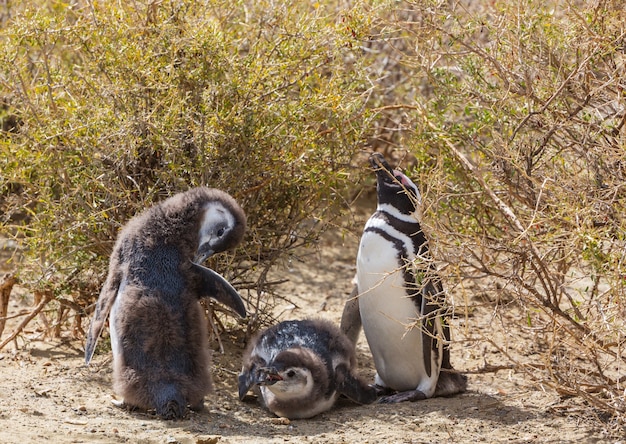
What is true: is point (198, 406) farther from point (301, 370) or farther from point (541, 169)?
point (541, 169)

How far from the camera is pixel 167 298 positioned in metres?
4.55

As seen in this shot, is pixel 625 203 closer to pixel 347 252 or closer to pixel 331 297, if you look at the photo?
pixel 331 297

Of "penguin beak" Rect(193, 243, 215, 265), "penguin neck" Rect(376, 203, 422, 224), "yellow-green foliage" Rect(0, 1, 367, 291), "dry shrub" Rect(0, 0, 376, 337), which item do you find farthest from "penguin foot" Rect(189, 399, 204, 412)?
"penguin neck" Rect(376, 203, 422, 224)

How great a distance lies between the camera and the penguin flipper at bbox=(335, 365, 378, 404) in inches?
198

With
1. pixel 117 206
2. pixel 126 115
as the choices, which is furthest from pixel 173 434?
pixel 126 115

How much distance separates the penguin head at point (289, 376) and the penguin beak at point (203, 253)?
0.61m

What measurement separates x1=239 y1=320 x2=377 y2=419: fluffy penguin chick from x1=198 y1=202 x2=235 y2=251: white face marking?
674 millimetres

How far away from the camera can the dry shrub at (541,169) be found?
169 inches

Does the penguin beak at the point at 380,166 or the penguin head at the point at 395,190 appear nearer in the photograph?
the penguin beak at the point at 380,166

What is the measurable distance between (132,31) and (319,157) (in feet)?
4.04

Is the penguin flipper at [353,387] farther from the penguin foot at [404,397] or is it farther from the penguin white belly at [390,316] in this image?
the penguin white belly at [390,316]

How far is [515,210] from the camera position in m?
5.17

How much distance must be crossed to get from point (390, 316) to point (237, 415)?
100cm

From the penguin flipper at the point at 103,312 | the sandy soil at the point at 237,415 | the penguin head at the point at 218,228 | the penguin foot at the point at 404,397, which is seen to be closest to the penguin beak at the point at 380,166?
the penguin head at the point at 218,228
